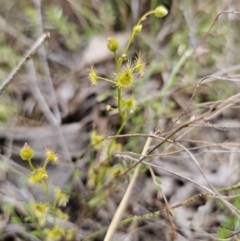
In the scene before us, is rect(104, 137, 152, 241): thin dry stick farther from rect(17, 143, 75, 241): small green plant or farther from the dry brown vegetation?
rect(17, 143, 75, 241): small green plant

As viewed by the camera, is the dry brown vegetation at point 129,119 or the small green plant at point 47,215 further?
the dry brown vegetation at point 129,119

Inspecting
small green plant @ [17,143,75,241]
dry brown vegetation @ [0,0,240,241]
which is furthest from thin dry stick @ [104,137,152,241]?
small green plant @ [17,143,75,241]

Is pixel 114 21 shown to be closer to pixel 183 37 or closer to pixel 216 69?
pixel 183 37

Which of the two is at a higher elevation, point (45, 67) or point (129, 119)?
point (45, 67)

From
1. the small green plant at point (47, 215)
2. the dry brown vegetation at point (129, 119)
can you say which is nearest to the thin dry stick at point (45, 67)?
the dry brown vegetation at point (129, 119)

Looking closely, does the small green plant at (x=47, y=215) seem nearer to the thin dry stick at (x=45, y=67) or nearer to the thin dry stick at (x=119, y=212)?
the thin dry stick at (x=119, y=212)

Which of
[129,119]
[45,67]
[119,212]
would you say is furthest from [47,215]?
[45,67]

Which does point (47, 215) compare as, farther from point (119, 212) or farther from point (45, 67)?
point (45, 67)

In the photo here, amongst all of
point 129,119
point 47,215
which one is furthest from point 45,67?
point 47,215

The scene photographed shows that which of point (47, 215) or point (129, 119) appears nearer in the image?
point (47, 215)

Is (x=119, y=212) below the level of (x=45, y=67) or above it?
below

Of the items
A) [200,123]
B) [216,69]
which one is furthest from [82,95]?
[200,123]
